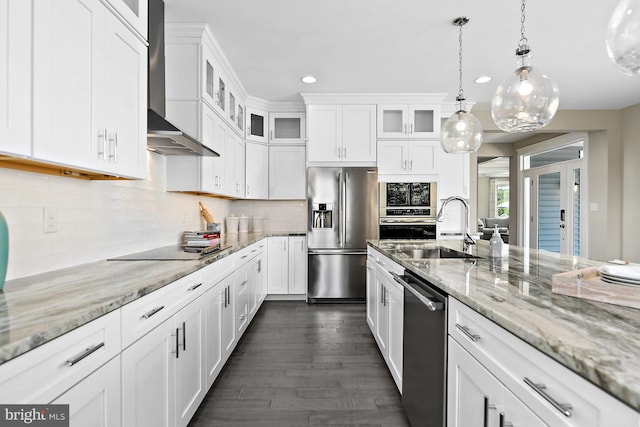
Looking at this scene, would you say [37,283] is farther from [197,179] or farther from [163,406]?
[197,179]

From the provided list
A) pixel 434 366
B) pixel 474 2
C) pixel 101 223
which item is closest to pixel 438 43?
pixel 474 2

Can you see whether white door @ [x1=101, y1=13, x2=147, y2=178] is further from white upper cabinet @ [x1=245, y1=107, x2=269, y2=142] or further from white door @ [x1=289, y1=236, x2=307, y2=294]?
white door @ [x1=289, y1=236, x2=307, y2=294]

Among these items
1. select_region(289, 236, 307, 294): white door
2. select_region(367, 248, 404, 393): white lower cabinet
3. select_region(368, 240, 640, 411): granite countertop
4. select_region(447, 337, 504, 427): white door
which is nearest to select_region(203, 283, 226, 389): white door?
select_region(367, 248, 404, 393): white lower cabinet

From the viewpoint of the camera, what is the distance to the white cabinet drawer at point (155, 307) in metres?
1.17

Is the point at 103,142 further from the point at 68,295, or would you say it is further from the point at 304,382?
the point at 304,382

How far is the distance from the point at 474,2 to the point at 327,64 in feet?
4.82

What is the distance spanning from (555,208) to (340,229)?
442cm

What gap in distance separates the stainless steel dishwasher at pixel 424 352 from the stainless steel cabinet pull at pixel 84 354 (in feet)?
3.86

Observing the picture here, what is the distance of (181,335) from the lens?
1.60 metres

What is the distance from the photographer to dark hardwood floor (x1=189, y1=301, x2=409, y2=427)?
190 cm

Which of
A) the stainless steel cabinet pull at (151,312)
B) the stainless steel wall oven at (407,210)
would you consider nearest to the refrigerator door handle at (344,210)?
the stainless steel wall oven at (407,210)

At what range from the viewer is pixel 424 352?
153 cm

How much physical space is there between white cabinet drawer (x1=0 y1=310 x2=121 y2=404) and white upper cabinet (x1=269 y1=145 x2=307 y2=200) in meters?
3.65

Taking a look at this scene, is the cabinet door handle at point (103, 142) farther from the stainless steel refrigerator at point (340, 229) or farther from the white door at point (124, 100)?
the stainless steel refrigerator at point (340, 229)
